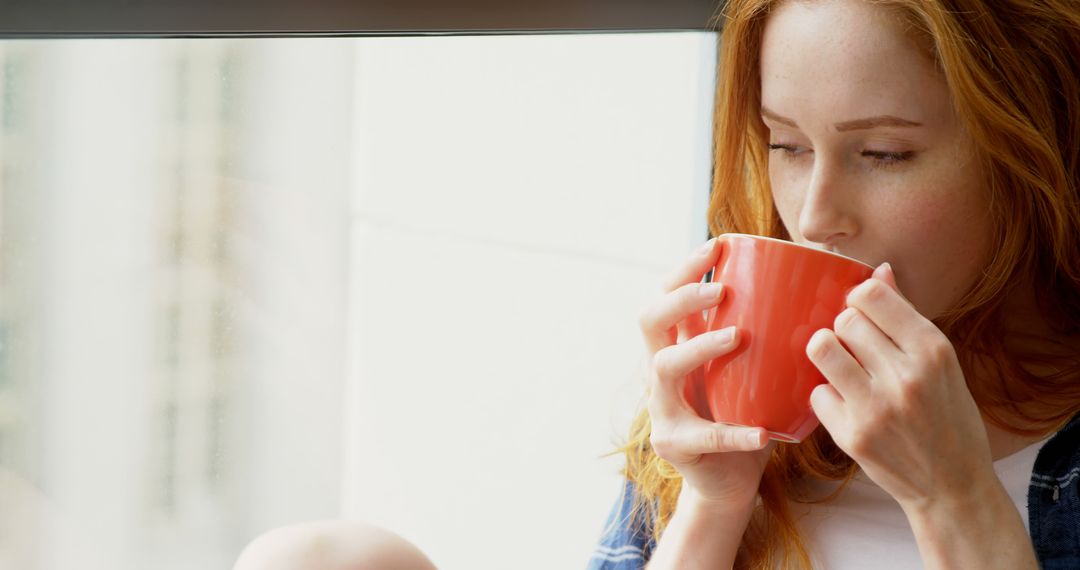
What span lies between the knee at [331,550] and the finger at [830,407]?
40 centimetres

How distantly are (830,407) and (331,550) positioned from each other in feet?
1.45

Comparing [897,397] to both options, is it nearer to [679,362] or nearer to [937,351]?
[937,351]

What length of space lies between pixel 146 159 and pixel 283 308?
0.25 meters

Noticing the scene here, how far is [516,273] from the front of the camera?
5.81 feet

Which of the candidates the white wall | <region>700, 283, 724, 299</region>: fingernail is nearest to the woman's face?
<region>700, 283, 724, 299</region>: fingernail

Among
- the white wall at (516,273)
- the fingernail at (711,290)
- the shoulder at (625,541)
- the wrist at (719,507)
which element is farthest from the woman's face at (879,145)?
the white wall at (516,273)

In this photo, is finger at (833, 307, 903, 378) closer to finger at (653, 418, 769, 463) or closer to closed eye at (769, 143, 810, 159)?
finger at (653, 418, 769, 463)

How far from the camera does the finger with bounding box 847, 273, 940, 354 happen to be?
29.9 inches

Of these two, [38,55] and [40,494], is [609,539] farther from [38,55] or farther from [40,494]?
[38,55]

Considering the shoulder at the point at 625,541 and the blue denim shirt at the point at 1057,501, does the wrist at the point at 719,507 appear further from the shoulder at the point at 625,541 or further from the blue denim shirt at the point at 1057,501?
the blue denim shirt at the point at 1057,501

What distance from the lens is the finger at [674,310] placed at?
0.83 metres

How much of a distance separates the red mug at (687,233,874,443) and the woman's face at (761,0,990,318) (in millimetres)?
91

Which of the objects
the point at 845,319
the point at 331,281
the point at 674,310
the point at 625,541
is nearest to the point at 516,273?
the point at 331,281

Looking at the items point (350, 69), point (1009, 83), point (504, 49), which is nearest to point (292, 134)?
point (350, 69)
